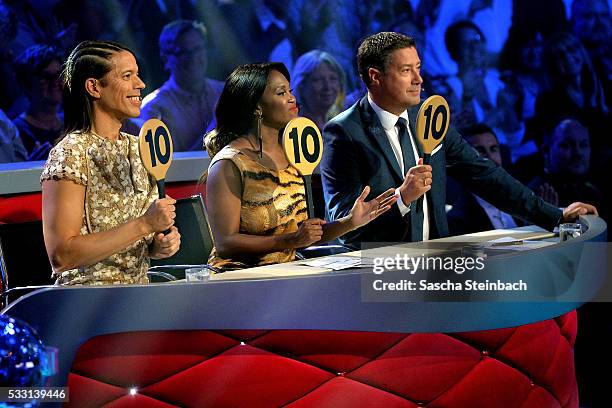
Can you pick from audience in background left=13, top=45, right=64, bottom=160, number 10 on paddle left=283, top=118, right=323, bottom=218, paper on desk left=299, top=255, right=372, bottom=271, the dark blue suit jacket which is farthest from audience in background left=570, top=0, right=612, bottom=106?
paper on desk left=299, top=255, right=372, bottom=271

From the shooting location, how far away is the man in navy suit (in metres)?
3.35

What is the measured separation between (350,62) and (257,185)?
12.2 feet

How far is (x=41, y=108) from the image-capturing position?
5254mm

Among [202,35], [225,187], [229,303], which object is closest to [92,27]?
[202,35]

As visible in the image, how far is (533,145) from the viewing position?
6.25 meters

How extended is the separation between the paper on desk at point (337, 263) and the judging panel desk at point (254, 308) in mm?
62

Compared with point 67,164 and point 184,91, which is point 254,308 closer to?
point 67,164

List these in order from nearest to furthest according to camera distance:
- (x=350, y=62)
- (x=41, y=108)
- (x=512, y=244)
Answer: (x=512, y=244)
(x=41, y=108)
(x=350, y=62)

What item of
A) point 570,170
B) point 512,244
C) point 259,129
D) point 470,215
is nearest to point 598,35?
point 570,170

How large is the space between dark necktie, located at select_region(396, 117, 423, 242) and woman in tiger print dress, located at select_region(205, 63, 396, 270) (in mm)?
230

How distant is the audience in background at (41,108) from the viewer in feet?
17.1

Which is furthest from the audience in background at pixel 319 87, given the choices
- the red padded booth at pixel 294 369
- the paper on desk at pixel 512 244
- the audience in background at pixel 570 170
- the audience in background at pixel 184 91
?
the red padded booth at pixel 294 369

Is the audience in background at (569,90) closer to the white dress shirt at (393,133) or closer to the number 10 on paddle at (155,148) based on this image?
the white dress shirt at (393,133)

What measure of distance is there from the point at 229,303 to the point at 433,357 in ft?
1.85
